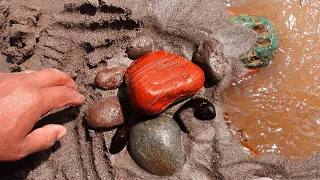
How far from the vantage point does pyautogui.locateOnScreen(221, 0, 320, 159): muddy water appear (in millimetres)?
4051

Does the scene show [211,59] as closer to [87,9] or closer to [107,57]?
[107,57]

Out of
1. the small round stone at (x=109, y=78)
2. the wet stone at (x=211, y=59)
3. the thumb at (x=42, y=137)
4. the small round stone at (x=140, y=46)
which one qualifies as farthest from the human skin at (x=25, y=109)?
the wet stone at (x=211, y=59)

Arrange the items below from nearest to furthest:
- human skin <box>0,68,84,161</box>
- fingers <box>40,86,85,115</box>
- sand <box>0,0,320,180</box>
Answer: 1. human skin <box>0,68,84,161</box>
2. fingers <box>40,86,85,115</box>
3. sand <box>0,0,320,180</box>

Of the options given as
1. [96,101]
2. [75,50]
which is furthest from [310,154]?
[75,50]

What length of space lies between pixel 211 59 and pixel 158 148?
1.19m

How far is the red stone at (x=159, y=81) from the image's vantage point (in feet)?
11.9

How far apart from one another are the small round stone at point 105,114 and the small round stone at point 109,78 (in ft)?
0.64

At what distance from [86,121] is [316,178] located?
2751mm

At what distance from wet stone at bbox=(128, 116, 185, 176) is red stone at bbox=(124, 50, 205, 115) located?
21 centimetres

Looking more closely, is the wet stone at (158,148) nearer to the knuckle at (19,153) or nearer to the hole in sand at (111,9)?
the knuckle at (19,153)

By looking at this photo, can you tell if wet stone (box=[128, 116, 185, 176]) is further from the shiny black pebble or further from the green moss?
the green moss

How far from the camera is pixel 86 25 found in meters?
4.09

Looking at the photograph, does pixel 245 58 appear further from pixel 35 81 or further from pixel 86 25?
pixel 35 81

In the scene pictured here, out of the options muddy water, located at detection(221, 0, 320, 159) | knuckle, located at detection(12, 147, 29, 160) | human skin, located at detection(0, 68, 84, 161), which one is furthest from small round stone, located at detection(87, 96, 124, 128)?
muddy water, located at detection(221, 0, 320, 159)
